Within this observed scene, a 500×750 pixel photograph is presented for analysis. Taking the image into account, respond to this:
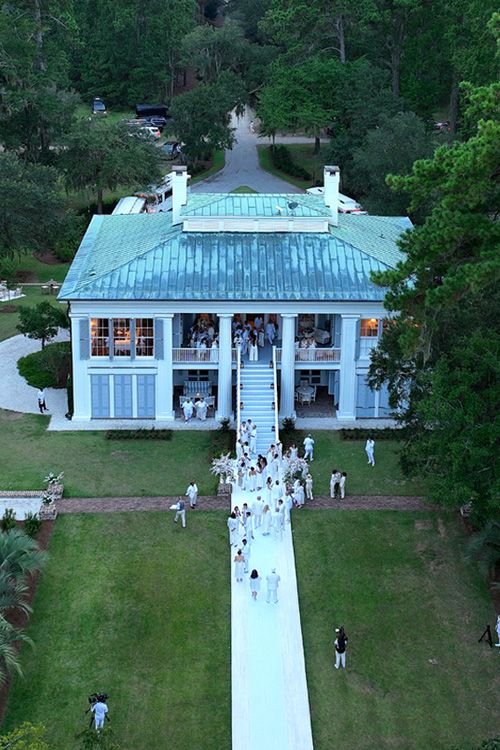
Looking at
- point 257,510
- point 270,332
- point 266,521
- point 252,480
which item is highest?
point 270,332

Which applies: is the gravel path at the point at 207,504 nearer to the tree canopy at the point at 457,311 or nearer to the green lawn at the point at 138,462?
the green lawn at the point at 138,462

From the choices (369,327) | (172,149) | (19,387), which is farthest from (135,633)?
(172,149)

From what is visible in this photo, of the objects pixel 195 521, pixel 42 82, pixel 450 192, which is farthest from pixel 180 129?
pixel 450 192

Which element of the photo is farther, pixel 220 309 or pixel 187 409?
pixel 187 409

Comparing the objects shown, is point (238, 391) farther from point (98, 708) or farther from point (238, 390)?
point (98, 708)

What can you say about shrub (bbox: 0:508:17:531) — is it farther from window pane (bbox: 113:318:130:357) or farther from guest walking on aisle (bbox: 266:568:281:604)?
window pane (bbox: 113:318:130:357)

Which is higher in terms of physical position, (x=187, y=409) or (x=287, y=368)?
(x=287, y=368)

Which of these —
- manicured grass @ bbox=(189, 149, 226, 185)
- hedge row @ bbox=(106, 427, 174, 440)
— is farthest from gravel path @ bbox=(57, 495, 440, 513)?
manicured grass @ bbox=(189, 149, 226, 185)
